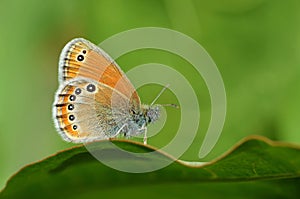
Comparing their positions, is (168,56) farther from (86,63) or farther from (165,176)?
(165,176)

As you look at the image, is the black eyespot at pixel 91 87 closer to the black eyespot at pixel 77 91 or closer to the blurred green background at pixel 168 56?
the black eyespot at pixel 77 91

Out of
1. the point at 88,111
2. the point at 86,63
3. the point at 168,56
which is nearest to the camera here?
the point at 86,63

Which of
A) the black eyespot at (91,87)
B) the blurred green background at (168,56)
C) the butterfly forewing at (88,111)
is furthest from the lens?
the blurred green background at (168,56)

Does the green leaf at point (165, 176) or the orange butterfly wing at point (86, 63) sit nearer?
the green leaf at point (165, 176)

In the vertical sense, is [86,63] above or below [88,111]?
above

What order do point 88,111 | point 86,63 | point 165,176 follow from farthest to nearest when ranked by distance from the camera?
point 88,111 → point 86,63 → point 165,176

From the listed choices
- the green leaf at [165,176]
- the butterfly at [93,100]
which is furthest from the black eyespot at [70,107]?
the green leaf at [165,176]

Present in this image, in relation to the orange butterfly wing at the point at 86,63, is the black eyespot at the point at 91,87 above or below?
below

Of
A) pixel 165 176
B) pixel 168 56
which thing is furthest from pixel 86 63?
pixel 168 56
